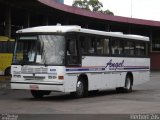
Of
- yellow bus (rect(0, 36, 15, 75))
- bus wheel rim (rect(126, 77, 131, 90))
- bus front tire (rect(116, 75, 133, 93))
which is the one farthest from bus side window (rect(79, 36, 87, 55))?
yellow bus (rect(0, 36, 15, 75))

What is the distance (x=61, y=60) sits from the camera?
19609 millimetres

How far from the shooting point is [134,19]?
219 feet

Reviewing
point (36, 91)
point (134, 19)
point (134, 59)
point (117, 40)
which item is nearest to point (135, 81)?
point (134, 59)

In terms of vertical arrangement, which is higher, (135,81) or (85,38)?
(85,38)

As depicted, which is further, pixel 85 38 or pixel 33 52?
pixel 85 38

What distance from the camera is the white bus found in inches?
771

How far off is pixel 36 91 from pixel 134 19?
153ft

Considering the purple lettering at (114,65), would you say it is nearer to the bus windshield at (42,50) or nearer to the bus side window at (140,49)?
the bus side window at (140,49)

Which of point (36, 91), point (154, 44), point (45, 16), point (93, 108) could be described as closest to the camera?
point (93, 108)

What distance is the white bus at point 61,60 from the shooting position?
64.2 ft

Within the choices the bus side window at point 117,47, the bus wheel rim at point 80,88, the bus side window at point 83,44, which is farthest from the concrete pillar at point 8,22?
the bus wheel rim at point 80,88

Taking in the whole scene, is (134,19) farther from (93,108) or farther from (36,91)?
(93,108)

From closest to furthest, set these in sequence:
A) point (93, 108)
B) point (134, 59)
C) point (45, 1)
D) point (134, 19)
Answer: point (93, 108) → point (134, 59) → point (45, 1) → point (134, 19)

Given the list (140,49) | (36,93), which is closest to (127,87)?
(140,49)
